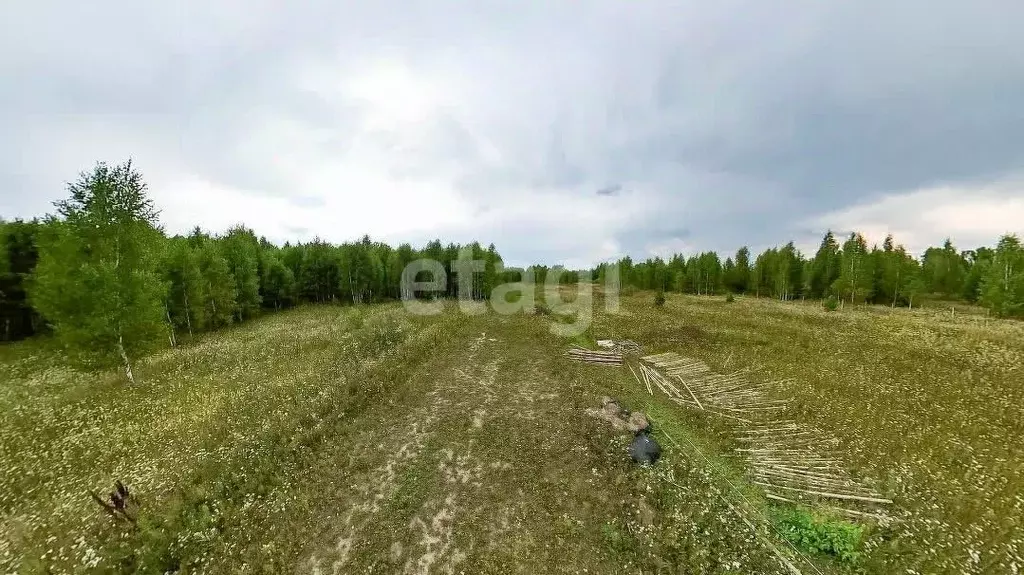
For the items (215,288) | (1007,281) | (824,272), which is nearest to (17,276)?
(215,288)

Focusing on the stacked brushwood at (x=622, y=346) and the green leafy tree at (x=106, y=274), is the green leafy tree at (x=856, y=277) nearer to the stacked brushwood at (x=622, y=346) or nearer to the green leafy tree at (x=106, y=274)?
the stacked brushwood at (x=622, y=346)

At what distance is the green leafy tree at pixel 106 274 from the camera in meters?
19.1

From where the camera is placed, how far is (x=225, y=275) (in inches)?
1631

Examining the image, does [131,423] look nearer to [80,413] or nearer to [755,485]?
[80,413]

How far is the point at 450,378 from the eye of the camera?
2284 cm

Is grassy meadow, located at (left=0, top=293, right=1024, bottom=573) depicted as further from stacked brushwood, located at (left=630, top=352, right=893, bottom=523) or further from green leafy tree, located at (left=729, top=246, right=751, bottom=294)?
green leafy tree, located at (left=729, top=246, right=751, bottom=294)

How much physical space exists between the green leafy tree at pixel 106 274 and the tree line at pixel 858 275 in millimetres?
83419

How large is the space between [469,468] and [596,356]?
16810 mm

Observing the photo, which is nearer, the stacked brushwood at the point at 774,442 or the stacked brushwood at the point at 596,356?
the stacked brushwood at the point at 774,442

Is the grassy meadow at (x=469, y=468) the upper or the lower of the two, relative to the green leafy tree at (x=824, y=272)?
lower

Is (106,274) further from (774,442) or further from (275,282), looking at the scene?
(275,282)

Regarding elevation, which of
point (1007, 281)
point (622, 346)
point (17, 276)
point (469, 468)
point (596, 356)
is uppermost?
point (1007, 281)

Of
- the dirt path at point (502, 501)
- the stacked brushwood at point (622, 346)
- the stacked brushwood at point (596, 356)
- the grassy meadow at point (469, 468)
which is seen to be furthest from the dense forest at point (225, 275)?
the stacked brushwood at point (622, 346)

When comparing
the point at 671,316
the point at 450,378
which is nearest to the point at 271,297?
the point at 450,378
